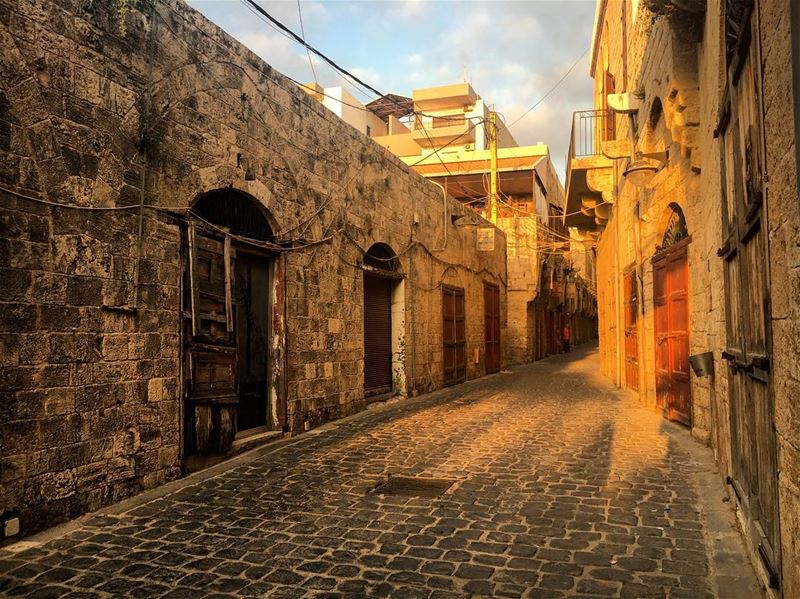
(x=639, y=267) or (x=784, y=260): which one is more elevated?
(x=639, y=267)

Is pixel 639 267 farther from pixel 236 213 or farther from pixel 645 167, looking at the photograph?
pixel 236 213

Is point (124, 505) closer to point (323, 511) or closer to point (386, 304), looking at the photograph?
point (323, 511)

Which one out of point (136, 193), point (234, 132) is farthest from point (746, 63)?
point (234, 132)

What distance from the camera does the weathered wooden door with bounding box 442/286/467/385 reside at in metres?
13.9

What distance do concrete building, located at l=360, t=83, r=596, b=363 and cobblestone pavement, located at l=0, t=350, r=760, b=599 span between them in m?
9.05

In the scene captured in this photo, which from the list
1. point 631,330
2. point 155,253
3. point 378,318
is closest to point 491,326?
point 631,330

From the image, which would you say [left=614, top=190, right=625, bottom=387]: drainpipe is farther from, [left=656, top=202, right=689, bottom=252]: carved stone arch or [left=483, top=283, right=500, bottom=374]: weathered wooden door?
[left=483, top=283, right=500, bottom=374]: weathered wooden door

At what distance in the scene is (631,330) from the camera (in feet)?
39.2

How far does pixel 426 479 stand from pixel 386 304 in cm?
617

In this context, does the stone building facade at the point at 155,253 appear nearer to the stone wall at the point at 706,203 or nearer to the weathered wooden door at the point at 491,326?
the stone wall at the point at 706,203

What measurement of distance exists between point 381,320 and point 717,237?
6967mm

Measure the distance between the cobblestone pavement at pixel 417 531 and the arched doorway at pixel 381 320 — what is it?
3691mm

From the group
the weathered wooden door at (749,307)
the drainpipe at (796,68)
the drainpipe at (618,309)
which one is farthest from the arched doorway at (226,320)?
the drainpipe at (618,309)

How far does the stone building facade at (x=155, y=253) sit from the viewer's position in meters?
4.24
